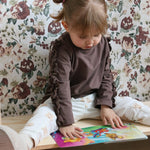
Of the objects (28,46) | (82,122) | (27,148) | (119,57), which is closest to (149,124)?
(82,122)

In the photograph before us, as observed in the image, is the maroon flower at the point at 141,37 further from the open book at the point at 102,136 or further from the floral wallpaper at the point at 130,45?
the open book at the point at 102,136

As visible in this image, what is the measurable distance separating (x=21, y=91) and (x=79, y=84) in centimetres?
32

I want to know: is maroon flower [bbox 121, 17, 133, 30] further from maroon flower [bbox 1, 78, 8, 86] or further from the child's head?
maroon flower [bbox 1, 78, 8, 86]

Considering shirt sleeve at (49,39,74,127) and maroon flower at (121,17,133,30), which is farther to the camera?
maroon flower at (121,17,133,30)

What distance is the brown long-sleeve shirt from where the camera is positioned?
1160mm

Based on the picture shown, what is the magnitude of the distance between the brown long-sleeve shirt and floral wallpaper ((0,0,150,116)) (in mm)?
122

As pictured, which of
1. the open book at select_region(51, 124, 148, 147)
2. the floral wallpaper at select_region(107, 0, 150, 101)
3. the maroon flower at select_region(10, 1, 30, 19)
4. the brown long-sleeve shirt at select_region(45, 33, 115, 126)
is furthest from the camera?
the floral wallpaper at select_region(107, 0, 150, 101)

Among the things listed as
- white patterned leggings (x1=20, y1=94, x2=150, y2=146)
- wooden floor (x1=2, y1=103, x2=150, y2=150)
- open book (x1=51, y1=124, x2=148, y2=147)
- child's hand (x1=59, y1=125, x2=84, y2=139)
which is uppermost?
white patterned leggings (x1=20, y1=94, x2=150, y2=146)

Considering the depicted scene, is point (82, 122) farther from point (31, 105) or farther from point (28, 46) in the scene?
point (28, 46)

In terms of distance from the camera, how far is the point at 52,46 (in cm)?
133

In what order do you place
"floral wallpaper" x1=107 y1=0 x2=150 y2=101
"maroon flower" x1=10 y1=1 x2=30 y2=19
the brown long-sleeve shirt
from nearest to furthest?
the brown long-sleeve shirt
"maroon flower" x1=10 y1=1 x2=30 y2=19
"floral wallpaper" x1=107 y1=0 x2=150 y2=101

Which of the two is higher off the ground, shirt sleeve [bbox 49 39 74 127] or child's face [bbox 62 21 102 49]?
child's face [bbox 62 21 102 49]

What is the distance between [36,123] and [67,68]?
0.96 ft

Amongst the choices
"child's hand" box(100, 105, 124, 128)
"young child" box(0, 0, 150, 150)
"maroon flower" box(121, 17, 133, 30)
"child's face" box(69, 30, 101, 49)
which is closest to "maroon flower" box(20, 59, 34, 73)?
"young child" box(0, 0, 150, 150)
